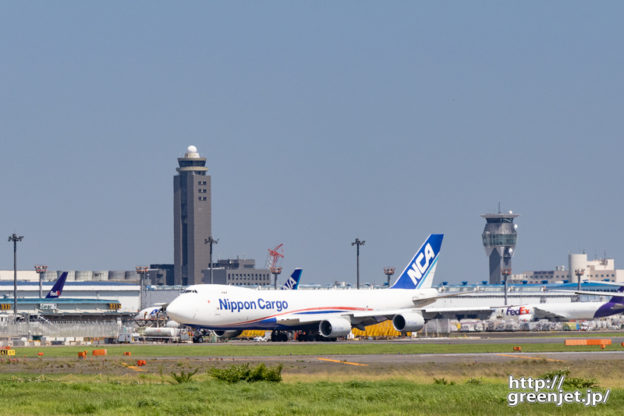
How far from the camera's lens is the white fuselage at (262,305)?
89.7 meters

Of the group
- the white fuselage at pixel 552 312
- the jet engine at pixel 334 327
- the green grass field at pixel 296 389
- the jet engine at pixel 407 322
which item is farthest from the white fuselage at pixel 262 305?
the white fuselage at pixel 552 312

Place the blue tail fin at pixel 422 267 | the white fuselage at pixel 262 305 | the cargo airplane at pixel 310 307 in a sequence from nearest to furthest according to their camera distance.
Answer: the white fuselage at pixel 262 305 → the cargo airplane at pixel 310 307 → the blue tail fin at pixel 422 267

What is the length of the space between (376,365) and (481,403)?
21309mm

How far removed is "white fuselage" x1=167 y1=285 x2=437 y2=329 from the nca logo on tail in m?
4.44

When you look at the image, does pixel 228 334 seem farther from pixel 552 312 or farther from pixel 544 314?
pixel 552 312

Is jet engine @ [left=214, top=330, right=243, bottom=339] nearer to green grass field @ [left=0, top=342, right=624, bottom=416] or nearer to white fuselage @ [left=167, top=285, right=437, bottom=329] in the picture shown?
white fuselage @ [left=167, top=285, right=437, bottom=329]

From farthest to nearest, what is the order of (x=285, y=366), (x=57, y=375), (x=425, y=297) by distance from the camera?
(x=425, y=297) < (x=285, y=366) < (x=57, y=375)

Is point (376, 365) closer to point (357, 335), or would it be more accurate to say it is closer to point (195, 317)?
point (195, 317)

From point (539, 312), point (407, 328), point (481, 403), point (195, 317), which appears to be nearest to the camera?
point (481, 403)

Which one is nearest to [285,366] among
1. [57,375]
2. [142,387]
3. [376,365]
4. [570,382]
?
[376,365]

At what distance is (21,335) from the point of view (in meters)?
114

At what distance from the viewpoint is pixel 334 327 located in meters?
94.4

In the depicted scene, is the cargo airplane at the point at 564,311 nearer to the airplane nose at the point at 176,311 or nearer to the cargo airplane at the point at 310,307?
the cargo airplane at the point at 310,307

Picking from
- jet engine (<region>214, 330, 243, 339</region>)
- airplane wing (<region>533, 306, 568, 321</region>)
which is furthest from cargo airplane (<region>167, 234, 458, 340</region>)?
airplane wing (<region>533, 306, 568, 321</region>)
